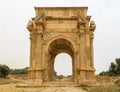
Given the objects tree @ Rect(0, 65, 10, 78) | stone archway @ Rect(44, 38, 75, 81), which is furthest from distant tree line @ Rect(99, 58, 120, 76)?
stone archway @ Rect(44, 38, 75, 81)

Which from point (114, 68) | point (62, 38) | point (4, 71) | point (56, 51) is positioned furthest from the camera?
point (114, 68)

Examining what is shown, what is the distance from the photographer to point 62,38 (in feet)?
86.5

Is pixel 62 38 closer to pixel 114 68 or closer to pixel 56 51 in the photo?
pixel 56 51

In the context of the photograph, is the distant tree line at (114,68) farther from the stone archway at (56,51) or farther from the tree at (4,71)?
the stone archway at (56,51)

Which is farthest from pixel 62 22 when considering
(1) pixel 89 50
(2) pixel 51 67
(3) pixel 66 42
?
(2) pixel 51 67

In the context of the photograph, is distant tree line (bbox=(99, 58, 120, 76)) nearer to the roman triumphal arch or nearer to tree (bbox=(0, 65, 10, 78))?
tree (bbox=(0, 65, 10, 78))

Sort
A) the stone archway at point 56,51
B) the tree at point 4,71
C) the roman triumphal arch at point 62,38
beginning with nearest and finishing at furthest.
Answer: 1. the roman triumphal arch at point 62,38
2. the stone archway at point 56,51
3. the tree at point 4,71

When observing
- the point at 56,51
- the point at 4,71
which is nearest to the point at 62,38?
the point at 56,51

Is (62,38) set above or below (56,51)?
above

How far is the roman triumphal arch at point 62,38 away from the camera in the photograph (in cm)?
2520

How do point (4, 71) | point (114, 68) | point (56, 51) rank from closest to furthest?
point (56, 51) < point (4, 71) < point (114, 68)

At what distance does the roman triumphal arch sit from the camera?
25.2 meters

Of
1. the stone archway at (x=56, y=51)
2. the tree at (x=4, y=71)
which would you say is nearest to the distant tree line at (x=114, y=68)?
the tree at (x=4, y=71)

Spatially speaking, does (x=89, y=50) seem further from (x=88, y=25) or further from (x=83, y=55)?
(x=88, y=25)
